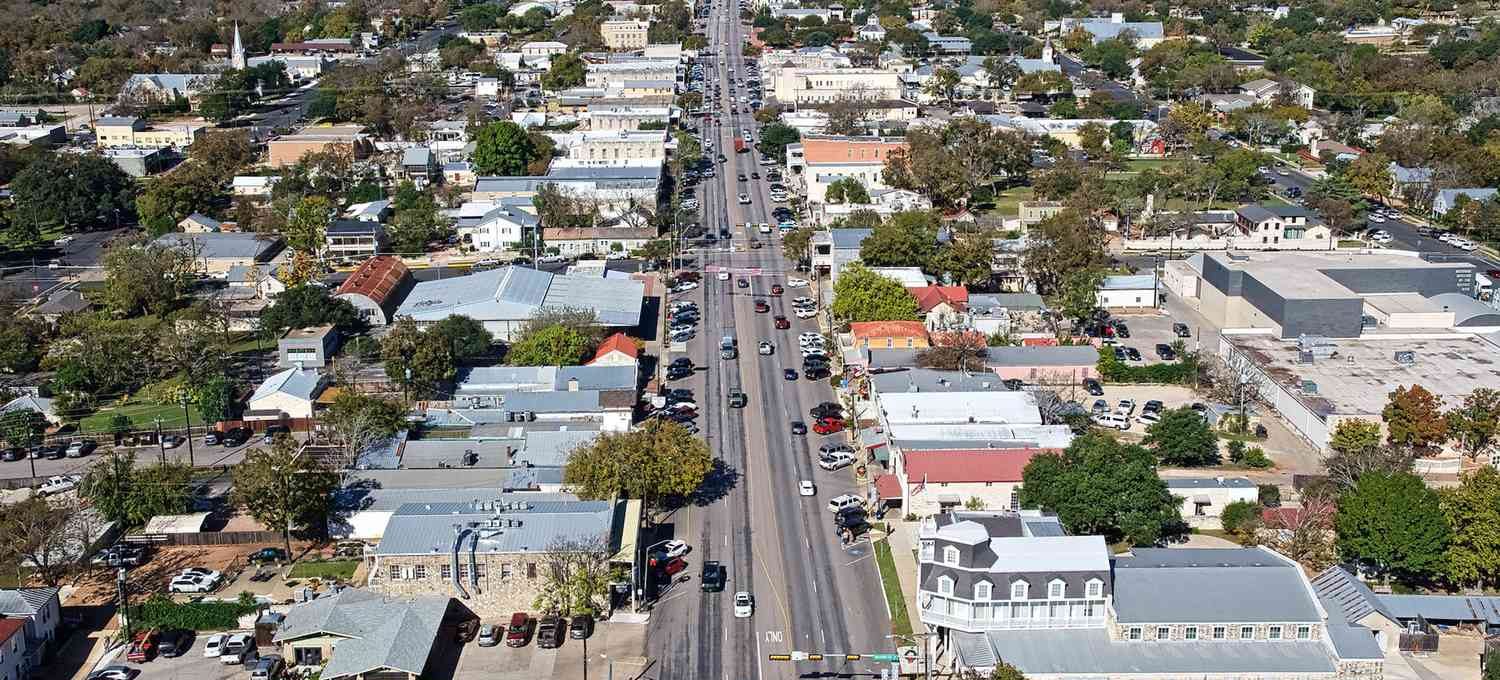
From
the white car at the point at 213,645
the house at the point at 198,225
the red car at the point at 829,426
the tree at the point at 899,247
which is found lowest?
the white car at the point at 213,645

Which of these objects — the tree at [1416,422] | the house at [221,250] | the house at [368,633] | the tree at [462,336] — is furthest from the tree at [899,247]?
the house at [368,633]

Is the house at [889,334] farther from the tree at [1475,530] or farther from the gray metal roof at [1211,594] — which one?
the tree at [1475,530]

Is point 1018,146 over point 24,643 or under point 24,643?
over

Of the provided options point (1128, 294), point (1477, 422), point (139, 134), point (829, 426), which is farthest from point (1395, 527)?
point (139, 134)

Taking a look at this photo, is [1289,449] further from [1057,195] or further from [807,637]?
[1057,195]

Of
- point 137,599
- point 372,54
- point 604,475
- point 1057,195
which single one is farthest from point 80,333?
point 372,54
